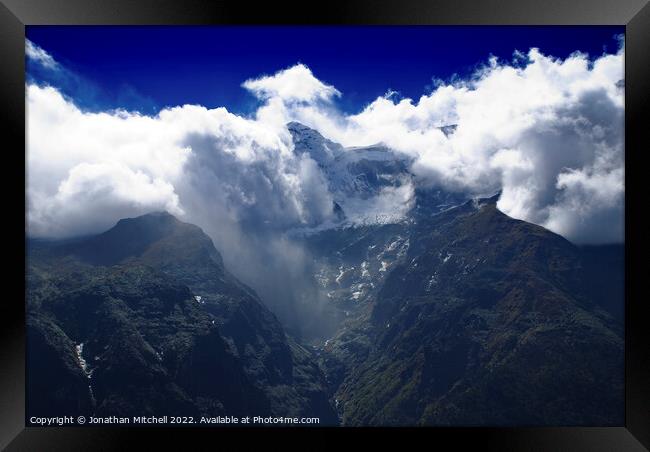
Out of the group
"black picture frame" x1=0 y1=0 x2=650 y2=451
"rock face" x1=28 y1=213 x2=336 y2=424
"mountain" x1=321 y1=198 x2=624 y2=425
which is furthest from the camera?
"mountain" x1=321 y1=198 x2=624 y2=425

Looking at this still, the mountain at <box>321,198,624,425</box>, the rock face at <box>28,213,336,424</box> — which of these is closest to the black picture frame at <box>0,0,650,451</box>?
the rock face at <box>28,213,336,424</box>

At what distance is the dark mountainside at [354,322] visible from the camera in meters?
18.9

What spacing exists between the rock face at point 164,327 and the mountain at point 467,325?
286 cm

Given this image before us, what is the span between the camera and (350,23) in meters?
9.57

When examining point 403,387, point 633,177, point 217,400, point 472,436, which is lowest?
point 403,387

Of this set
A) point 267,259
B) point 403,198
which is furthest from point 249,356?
point 403,198

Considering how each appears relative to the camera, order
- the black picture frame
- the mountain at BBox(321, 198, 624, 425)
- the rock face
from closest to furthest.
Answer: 1. the black picture frame
2. the rock face
3. the mountain at BBox(321, 198, 624, 425)

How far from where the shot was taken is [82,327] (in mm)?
24406

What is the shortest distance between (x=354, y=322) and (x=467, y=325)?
8480mm

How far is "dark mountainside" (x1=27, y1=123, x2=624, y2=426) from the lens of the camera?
62.1 ft

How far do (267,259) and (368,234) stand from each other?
227 inches

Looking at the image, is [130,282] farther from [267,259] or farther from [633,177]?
[633,177]

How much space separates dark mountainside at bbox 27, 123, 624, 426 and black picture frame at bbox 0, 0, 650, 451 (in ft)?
12.6

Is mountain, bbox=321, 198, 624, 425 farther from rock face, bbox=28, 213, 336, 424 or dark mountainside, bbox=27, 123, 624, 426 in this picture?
rock face, bbox=28, 213, 336, 424
